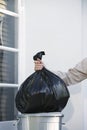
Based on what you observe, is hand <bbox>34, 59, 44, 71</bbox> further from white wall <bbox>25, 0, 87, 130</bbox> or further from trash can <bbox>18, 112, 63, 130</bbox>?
white wall <bbox>25, 0, 87, 130</bbox>

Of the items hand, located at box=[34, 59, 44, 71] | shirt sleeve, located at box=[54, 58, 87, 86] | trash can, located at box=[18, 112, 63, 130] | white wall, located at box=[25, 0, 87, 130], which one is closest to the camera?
trash can, located at box=[18, 112, 63, 130]

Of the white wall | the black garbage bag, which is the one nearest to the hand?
the black garbage bag

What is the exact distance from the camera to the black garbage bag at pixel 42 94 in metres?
3.06

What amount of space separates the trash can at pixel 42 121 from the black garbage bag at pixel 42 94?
0.11 metres

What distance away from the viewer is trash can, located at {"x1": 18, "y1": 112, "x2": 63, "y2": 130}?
293 centimetres

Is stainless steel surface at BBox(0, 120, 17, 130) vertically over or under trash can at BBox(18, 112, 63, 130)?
under

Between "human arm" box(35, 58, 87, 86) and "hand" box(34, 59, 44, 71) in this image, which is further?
"human arm" box(35, 58, 87, 86)

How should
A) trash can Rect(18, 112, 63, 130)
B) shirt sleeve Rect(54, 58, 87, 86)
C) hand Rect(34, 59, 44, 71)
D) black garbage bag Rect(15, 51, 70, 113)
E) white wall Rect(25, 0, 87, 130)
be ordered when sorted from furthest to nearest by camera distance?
white wall Rect(25, 0, 87, 130), shirt sleeve Rect(54, 58, 87, 86), hand Rect(34, 59, 44, 71), black garbage bag Rect(15, 51, 70, 113), trash can Rect(18, 112, 63, 130)

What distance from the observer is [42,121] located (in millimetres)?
2934

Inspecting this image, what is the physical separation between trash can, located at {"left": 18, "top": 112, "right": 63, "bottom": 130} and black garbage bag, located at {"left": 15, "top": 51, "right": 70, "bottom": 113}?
0.37 ft

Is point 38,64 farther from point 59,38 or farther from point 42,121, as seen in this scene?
point 59,38

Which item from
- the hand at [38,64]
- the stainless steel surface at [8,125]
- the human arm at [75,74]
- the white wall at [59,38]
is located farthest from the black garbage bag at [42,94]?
the white wall at [59,38]

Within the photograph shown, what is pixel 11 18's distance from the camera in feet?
13.2

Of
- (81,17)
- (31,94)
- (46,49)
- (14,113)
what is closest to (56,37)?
(46,49)
